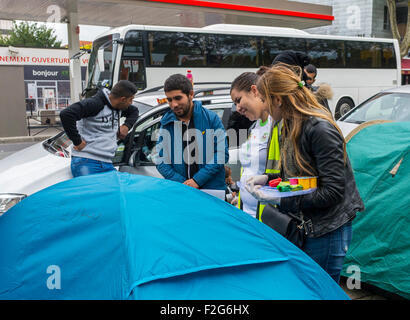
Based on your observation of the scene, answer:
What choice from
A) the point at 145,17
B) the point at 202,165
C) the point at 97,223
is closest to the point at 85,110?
the point at 202,165

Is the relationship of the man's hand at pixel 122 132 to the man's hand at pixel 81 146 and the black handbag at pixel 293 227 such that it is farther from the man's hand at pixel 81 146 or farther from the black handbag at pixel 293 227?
the black handbag at pixel 293 227

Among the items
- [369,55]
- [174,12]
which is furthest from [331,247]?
[174,12]

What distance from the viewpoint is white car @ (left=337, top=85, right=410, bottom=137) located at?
18.6 ft

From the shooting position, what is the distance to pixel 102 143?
13.4 feet

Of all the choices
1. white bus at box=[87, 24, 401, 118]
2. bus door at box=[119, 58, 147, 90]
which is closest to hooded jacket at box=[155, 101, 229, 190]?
white bus at box=[87, 24, 401, 118]

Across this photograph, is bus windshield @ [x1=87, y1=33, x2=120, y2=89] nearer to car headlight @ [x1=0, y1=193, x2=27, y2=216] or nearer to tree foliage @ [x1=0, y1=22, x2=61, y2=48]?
car headlight @ [x1=0, y1=193, x2=27, y2=216]

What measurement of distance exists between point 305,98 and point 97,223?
1198 mm

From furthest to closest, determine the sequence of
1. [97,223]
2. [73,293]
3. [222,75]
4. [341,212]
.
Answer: [222,75]
[341,212]
[97,223]
[73,293]

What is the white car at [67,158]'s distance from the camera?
3934 mm

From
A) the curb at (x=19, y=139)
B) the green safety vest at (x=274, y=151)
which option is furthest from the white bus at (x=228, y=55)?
the green safety vest at (x=274, y=151)

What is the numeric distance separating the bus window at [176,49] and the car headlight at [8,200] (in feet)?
30.9

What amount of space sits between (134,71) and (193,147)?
377 inches

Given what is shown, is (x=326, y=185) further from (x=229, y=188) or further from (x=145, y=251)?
(x=229, y=188)
